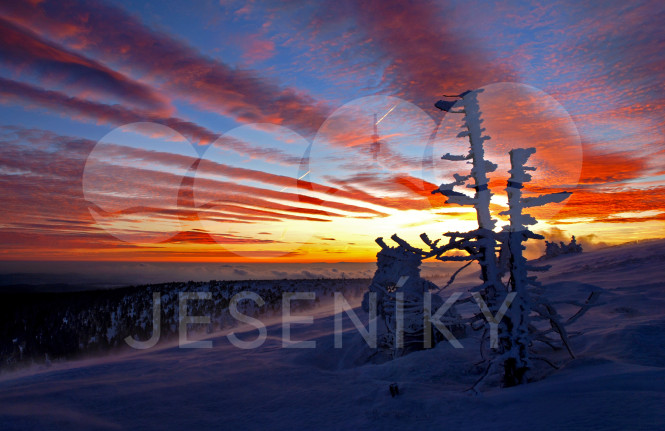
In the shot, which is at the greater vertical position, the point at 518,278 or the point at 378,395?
the point at 518,278

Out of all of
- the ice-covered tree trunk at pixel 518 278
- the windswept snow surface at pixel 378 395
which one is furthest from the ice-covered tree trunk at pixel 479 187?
the windswept snow surface at pixel 378 395

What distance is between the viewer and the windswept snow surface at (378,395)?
16.1ft

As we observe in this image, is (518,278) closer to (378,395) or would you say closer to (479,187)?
(479,187)

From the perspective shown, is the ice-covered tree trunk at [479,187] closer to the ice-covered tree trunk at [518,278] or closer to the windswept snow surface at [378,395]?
the ice-covered tree trunk at [518,278]

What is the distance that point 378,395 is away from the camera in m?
7.19

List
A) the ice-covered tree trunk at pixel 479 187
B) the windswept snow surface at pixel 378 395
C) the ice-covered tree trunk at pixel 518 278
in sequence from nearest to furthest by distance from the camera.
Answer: the windswept snow surface at pixel 378 395, the ice-covered tree trunk at pixel 518 278, the ice-covered tree trunk at pixel 479 187

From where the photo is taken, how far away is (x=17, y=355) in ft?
116

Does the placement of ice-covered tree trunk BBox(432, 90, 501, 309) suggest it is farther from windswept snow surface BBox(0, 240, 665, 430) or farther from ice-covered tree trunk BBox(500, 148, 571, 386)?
windswept snow surface BBox(0, 240, 665, 430)

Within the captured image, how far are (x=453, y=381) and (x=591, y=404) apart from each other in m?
4.20

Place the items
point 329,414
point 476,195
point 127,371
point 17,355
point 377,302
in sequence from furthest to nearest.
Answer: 1. point 17,355
2. point 377,302
3. point 127,371
4. point 476,195
5. point 329,414

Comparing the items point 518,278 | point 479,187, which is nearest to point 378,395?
Answer: point 518,278

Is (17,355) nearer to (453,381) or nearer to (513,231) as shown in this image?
(453,381)

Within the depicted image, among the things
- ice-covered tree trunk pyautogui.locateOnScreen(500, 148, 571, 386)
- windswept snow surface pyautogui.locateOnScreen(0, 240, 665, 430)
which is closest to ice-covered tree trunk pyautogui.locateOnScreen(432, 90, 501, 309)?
ice-covered tree trunk pyautogui.locateOnScreen(500, 148, 571, 386)

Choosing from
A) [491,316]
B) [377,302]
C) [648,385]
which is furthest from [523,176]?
[377,302]
